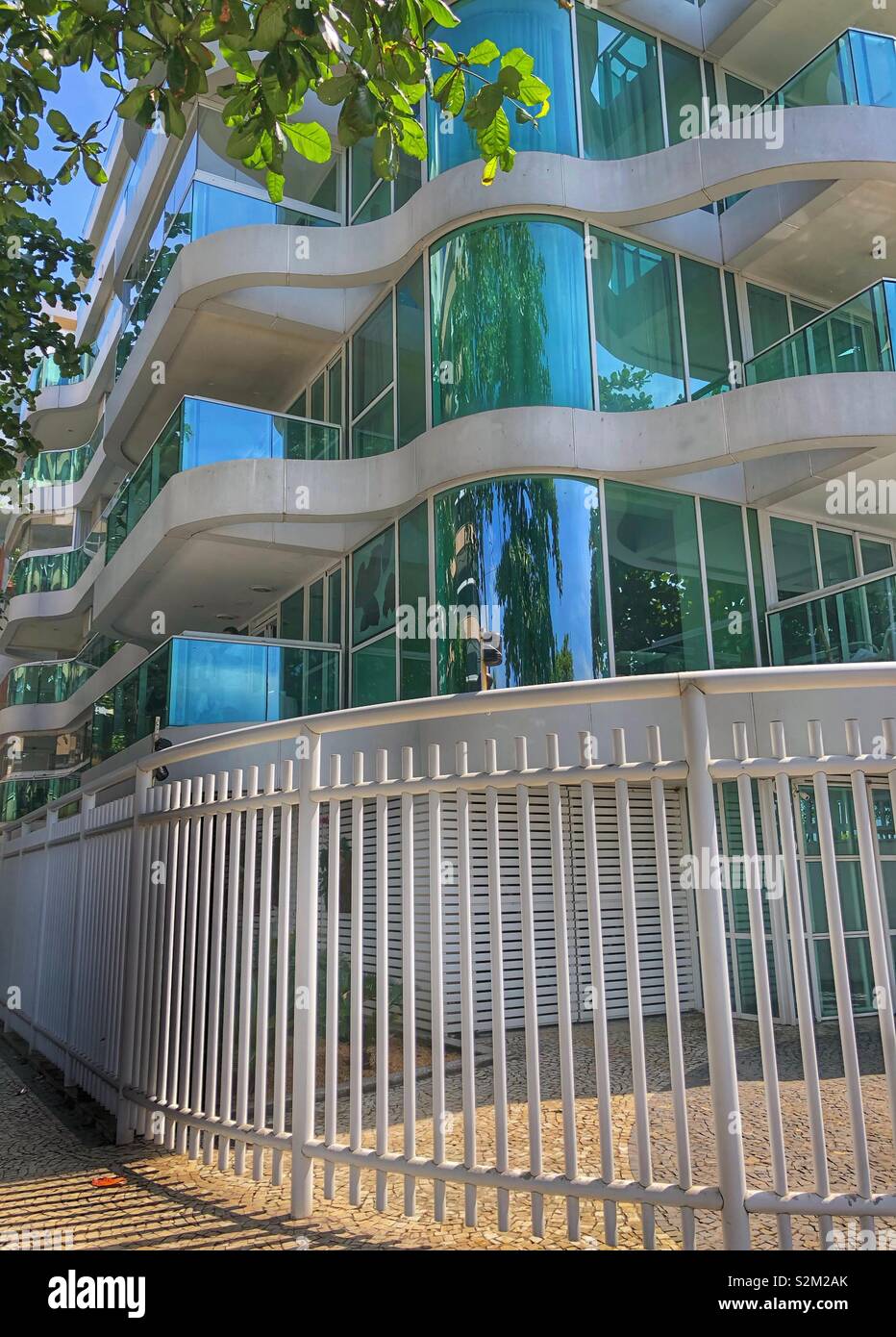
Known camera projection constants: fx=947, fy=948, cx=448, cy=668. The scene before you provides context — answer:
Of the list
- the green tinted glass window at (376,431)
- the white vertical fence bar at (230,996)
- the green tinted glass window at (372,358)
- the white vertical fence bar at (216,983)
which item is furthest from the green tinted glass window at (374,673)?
the white vertical fence bar at (230,996)

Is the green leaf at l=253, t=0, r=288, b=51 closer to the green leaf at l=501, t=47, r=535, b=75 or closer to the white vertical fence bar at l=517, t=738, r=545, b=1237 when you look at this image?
the green leaf at l=501, t=47, r=535, b=75

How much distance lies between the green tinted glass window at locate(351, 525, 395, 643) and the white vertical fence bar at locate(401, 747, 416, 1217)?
8.63 metres

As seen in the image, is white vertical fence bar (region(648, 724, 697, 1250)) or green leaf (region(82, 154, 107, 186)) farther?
green leaf (region(82, 154, 107, 186))

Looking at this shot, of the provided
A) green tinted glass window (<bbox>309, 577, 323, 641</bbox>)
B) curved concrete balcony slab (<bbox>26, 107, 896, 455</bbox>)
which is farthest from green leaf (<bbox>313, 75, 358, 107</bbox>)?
green tinted glass window (<bbox>309, 577, 323, 641</bbox>)

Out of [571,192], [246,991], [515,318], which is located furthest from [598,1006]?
[571,192]

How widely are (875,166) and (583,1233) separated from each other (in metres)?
12.1

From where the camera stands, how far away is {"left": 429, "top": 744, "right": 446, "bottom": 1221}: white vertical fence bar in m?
3.74

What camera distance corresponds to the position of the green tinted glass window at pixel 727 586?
1187cm

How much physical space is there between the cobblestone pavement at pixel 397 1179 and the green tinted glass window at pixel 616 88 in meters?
11.1

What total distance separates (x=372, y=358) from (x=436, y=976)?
1172 centimetres

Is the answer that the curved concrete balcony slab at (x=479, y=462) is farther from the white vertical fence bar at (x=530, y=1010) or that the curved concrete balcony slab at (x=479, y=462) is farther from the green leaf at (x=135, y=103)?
the white vertical fence bar at (x=530, y=1010)

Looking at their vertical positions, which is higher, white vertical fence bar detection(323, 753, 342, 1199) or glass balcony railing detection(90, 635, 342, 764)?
glass balcony railing detection(90, 635, 342, 764)

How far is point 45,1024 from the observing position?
8492mm
